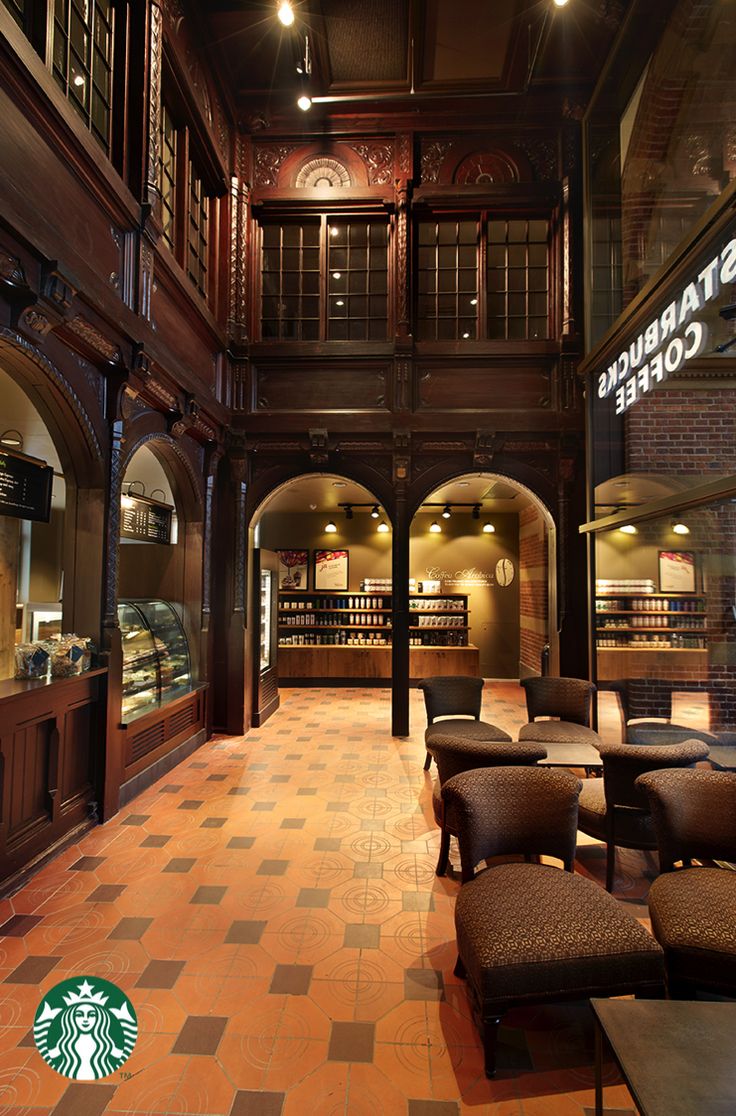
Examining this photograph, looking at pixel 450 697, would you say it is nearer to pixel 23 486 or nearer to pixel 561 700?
pixel 561 700

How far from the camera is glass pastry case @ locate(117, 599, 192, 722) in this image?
4785 mm

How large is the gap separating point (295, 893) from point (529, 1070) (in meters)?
1.45

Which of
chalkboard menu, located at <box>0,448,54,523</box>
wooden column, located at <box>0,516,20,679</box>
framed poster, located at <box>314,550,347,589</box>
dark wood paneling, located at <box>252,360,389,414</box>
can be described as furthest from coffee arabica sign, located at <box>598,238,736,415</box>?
wooden column, located at <box>0,516,20,679</box>

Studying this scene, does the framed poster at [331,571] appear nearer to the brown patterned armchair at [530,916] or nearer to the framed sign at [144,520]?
the framed sign at [144,520]

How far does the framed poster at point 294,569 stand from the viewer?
10.3 meters

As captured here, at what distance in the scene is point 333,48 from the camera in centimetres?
596

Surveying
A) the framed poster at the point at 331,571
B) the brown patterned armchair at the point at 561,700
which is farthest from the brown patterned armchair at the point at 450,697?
the framed poster at the point at 331,571

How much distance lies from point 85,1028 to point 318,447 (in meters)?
5.31

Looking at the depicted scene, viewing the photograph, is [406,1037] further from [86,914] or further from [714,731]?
[714,731]

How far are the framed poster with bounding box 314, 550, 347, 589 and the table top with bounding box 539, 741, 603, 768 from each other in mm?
6516

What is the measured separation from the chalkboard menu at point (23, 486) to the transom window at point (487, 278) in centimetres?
459

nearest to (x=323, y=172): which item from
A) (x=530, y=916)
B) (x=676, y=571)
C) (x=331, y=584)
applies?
(x=676, y=571)

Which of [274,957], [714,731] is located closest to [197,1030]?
[274,957]

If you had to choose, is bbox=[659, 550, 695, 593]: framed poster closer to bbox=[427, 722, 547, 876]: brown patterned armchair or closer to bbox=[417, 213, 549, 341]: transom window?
bbox=[417, 213, 549, 341]: transom window
